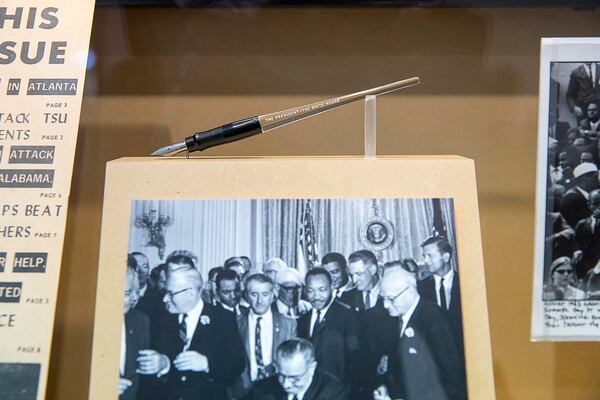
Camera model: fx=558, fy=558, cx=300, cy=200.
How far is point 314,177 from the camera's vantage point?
19.9 inches

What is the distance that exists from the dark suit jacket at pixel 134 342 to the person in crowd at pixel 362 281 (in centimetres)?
17

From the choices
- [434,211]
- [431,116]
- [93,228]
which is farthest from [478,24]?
[93,228]

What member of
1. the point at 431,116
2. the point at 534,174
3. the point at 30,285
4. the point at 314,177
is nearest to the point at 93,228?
the point at 30,285

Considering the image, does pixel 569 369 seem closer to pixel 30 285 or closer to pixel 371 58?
pixel 371 58

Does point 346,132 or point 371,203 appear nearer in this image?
point 371,203

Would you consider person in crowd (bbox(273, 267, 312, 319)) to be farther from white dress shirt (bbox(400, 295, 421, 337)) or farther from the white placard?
the white placard

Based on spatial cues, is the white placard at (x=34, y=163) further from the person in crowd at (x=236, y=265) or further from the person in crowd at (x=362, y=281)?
the person in crowd at (x=362, y=281)

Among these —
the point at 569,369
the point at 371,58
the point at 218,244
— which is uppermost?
the point at 371,58

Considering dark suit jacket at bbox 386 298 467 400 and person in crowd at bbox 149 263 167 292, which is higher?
person in crowd at bbox 149 263 167 292

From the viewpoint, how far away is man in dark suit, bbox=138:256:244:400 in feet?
1.53

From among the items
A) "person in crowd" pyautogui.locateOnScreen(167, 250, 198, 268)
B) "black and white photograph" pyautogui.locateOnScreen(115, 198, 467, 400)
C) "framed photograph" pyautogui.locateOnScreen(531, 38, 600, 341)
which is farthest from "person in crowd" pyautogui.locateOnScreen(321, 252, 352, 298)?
"framed photograph" pyautogui.locateOnScreen(531, 38, 600, 341)

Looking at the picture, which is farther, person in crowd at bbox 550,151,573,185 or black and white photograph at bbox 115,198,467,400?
person in crowd at bbox 550,151,573,185

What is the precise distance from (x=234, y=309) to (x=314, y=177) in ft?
0.45

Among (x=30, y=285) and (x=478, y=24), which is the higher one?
(x=478, y=24)
